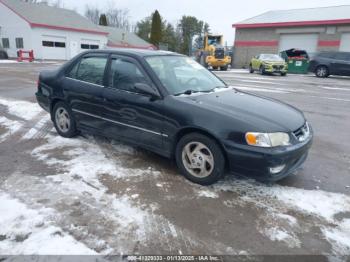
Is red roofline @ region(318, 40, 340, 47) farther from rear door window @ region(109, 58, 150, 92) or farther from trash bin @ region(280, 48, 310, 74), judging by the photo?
rear door window @ region(109, 58, 150, 92)

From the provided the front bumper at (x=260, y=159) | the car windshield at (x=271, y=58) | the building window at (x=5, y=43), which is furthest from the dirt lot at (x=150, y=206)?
the building window at (x=5, y=43)

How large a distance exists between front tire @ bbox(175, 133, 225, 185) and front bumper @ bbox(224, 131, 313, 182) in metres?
0.15

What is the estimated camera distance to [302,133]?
11.8 ft

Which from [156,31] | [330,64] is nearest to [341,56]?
[330,64]

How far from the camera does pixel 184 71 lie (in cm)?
438

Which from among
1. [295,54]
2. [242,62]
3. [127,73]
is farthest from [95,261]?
[242,62]

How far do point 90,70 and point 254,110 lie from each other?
2.64m

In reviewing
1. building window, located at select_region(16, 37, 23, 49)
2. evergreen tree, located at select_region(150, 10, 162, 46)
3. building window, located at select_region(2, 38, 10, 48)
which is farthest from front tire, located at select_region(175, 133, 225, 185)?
evergreen tree, located at select_region(150, 10, 162, 46)

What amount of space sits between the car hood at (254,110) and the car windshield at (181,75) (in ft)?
0.83

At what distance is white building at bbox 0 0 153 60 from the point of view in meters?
31.0

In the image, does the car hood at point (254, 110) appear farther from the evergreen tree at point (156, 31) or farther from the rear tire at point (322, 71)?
the evergreen tree at point (156, 31)

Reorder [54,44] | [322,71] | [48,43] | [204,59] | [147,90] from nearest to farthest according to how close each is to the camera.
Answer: [147,90] → [322,71] → [204,59] → [48,43] → [54,44]

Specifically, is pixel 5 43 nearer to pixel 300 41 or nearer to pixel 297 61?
pixel 297 61

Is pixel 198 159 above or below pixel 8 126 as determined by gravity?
above
